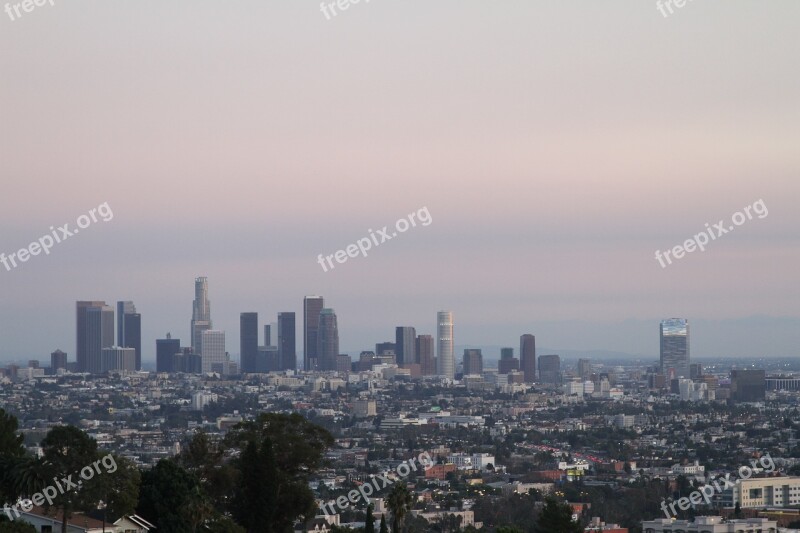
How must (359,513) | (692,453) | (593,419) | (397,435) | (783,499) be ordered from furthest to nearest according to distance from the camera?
(593,419) < (397,435) < (692,453) < (783,499) < (359,513)

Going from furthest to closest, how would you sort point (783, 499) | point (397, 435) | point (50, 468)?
1. point (397, 435)
2. point (783, 499)
3. point (50, 468)

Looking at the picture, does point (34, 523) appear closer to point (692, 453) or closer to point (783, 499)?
point (783, 499)

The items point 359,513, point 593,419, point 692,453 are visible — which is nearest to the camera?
point 359,513

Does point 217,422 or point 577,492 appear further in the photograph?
point 217,422

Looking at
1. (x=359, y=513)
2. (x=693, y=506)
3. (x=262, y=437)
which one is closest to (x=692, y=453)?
(x=693, y=506)

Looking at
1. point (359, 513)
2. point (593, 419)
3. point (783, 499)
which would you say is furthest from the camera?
point (593, 419)

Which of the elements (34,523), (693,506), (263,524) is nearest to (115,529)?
(34,523)

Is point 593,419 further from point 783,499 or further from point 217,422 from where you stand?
point 783,499

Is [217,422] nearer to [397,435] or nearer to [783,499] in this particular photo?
[397,435]
